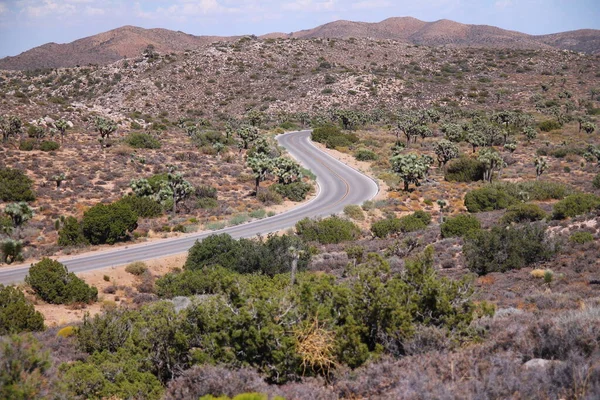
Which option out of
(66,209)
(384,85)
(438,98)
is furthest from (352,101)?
(66,209)

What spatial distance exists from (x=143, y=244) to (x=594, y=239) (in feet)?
83.0

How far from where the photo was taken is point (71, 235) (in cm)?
2947

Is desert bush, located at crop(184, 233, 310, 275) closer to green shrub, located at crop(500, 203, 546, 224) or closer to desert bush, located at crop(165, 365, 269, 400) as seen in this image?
green shrub, located at crop(500, 203, 546, 224)

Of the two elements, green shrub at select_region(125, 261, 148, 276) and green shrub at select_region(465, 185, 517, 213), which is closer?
green shrub at select_region(125, 261, 148, 276)

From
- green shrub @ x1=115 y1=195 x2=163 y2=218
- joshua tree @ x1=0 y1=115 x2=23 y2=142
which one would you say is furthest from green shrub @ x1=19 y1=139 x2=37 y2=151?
green shrub @ x1=115 y1=195 x2=163 y2=218

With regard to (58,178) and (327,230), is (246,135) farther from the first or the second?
(327,230)

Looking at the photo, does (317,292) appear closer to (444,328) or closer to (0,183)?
(444,328)

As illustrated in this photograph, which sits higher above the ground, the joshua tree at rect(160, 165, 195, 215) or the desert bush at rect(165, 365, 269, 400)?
the desert bush at rect(165, 365, 269, 400)

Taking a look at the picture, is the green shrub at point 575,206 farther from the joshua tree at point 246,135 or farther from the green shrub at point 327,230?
the joshua tree at point 246,135

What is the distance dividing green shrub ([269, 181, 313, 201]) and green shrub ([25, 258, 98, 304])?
25.3 metres

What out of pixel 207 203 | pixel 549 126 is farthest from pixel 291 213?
pixel 549 126

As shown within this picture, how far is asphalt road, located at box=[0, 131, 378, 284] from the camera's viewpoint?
2585 centimetres

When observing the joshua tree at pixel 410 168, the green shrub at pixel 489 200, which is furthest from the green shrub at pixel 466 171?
the green shrub at pixel 489 200

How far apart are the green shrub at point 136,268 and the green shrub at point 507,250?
54.0 feet
